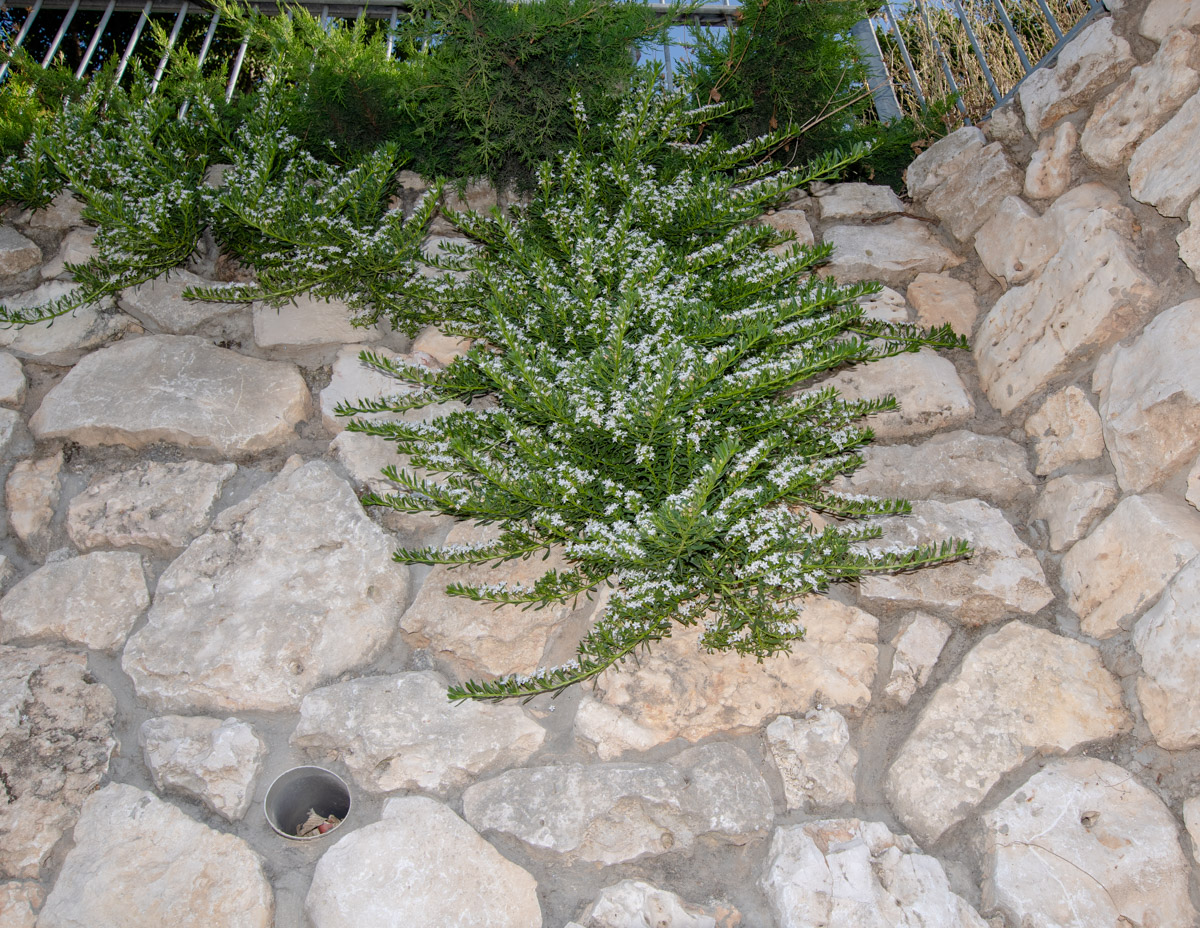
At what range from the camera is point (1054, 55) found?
2959 mm

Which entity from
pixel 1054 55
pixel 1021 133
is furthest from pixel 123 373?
pixel 1054 55

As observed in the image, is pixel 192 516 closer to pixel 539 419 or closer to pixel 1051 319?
pixel 539 419

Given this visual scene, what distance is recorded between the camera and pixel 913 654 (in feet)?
7.21

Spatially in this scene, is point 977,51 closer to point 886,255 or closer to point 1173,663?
point 886,255

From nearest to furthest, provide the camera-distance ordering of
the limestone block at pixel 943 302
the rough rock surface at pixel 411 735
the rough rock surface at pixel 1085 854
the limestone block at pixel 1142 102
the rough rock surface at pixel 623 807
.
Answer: the rough rock surface at pixel 1085 854 < the rough rock surface at pixel 623 807 < the rough rock surface at pixel 411 735 < the limestone block at pixel 1142 102 < the limestone block at pixel 943 302

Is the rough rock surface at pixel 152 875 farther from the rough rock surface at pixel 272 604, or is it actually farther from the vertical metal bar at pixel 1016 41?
the vertical metal bar at pixel 1016 41

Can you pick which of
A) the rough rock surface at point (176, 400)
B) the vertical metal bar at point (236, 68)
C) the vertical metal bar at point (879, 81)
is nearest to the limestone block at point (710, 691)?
the rough rock surface at point (176, 400)

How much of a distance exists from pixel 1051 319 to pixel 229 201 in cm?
254

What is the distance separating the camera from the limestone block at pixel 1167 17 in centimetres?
246

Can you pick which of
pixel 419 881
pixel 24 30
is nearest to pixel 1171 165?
pixel 419 881

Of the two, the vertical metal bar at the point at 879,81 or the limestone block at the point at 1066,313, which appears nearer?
the limestone block at the point at 1066,313

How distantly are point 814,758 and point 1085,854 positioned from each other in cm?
60

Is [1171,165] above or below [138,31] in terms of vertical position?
below

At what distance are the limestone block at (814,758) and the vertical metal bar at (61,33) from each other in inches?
160
